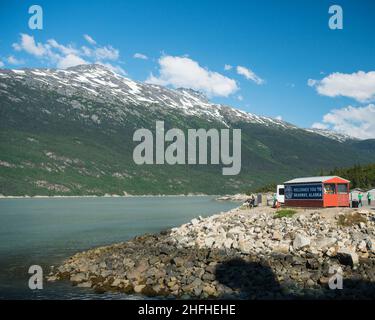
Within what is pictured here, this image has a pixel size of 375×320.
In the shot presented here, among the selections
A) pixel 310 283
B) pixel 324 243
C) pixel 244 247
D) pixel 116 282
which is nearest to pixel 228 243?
pixel 244 247

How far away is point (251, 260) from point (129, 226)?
42.3m

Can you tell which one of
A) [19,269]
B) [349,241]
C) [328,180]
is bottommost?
[19,269]

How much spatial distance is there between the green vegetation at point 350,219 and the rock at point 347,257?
5.79 metres

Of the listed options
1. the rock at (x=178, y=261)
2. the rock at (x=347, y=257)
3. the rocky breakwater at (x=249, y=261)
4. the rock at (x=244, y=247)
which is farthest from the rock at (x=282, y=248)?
the rock at (x=178, y=261)

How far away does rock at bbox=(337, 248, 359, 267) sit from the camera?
1164 inches

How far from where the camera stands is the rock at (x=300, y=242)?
Result: 32.8m

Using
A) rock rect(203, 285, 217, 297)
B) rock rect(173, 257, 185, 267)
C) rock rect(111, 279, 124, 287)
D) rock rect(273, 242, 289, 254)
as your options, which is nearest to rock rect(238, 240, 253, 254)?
rock rect(273, 242, 289, 254)

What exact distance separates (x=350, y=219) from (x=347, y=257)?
755 centimetres

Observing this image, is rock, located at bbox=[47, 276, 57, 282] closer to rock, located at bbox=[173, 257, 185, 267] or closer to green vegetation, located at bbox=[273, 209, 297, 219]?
rock, located at bbox=[173, 257, 185, 267]

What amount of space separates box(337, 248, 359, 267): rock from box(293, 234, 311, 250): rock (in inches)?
106
